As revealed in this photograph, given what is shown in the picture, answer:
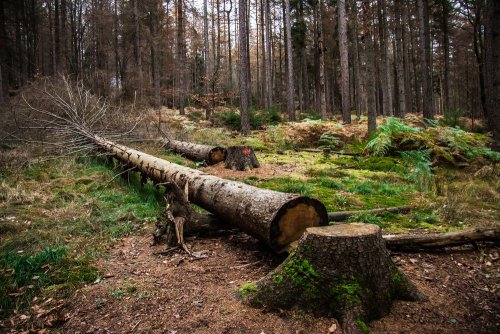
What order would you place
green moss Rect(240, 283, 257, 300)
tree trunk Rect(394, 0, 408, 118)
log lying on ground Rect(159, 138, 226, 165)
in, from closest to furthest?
green moss Rect(240, 283, 257, 300), log lying on ground Rect(159, 138, 226, 165), tree trunk Rect(394, 0, 408, 118)

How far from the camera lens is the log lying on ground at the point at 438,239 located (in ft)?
11.5

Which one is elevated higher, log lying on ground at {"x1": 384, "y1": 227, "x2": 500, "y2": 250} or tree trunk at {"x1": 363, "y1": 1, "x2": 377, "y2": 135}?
tree trunk at {"x1": 363, "y1": 1, "x2": 377, "y2": 135}

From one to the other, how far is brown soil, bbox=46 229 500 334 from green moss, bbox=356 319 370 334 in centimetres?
7

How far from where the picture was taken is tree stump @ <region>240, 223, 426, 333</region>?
2.45 m

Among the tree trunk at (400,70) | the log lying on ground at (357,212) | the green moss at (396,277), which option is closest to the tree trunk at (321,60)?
the tree trunk at (400,70)

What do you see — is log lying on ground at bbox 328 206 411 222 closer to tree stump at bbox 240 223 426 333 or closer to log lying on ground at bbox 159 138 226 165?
tree stump at bbox 240 223 426 333

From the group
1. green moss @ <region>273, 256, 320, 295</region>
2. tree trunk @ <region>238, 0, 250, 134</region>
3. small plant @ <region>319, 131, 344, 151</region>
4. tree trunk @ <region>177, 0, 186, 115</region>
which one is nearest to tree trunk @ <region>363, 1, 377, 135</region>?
small plant @ <region>319, 131, 344, 151</region>

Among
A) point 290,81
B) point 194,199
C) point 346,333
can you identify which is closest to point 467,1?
point 290,81

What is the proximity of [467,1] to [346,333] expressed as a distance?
76.5ft

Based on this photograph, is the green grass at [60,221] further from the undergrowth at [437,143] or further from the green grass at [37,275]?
the undergrowth at [437,143]

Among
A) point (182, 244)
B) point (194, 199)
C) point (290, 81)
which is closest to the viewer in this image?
point (182, 244)

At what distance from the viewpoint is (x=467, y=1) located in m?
18.9

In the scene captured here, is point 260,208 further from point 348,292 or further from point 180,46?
point 180,46

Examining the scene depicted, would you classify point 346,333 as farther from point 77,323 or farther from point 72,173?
point 72,173
